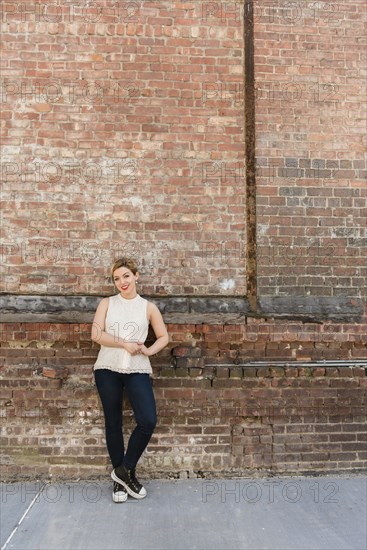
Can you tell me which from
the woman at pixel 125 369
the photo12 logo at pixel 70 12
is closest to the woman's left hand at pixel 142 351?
the woman at pixel 125 369

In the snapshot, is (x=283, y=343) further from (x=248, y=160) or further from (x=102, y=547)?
(x=102, y=547)

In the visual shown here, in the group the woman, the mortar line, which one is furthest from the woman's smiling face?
the mortar line

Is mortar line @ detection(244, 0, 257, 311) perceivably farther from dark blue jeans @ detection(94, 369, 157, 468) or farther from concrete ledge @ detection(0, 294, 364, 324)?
dark blue jeans @ detection(94, 369, 157, 468)

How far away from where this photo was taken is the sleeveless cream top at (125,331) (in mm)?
3494

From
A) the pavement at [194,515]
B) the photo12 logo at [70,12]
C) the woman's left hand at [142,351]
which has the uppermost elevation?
the photo12 logo at [70,12]

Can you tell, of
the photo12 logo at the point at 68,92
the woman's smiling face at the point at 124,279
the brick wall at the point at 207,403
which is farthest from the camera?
the photo12 logo at the point at 68,92

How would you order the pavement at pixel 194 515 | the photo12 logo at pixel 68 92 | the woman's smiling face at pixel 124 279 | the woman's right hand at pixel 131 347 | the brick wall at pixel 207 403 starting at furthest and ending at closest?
the photo12 logo at pixel 68 92
the brick wall at pixel 207 403
the woman's smiling face at pixel 124 279
the woman's right hand at pixel 131 347
the pavement at pixel 194 515

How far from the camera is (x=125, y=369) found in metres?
3.48

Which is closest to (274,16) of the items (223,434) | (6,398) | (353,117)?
(353,117)

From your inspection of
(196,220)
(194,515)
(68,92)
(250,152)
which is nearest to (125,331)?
(196,220)

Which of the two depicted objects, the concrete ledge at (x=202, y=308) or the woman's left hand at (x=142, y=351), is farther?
the concrete ledge at (x=202, y=308)

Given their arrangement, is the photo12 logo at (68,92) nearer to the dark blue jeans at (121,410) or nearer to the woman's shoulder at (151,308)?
the woman's shoulder at (151,308)

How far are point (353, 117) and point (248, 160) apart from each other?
109 centimetres

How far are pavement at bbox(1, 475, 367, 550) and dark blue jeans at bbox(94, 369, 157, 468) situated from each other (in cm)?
37
